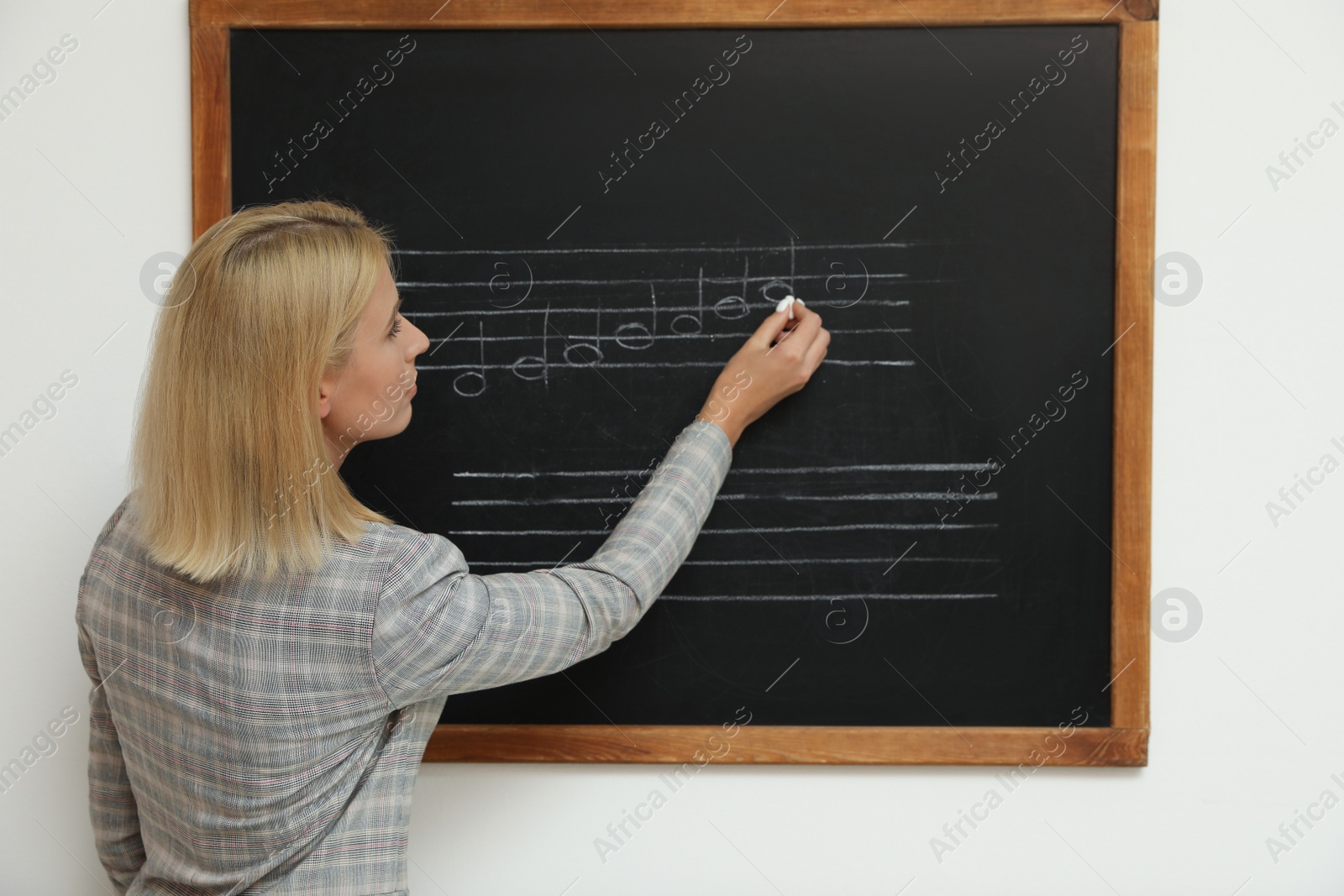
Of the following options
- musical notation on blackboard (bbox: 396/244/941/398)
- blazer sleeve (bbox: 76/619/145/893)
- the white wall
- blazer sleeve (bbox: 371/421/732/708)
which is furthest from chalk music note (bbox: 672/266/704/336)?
blazer sleeve (bbox: 76/619/145/893)

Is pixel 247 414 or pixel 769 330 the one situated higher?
pixel 769 330

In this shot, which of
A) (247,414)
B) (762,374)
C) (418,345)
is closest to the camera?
(247,414)

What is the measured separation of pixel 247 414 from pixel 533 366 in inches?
18.9

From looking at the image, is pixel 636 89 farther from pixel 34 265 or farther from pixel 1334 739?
pixel 1334 739

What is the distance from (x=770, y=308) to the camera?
128 centimetres

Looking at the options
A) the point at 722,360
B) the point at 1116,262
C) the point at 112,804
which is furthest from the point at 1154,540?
the point at 112,804

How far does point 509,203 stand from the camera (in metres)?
1.28

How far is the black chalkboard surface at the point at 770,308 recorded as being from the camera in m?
1.27

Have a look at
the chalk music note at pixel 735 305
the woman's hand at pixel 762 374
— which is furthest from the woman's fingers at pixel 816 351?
the chalk music note at pixel 735 305

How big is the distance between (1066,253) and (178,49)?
1413mm

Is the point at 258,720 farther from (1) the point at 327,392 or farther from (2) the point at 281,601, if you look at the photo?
(1) the point at 327,392

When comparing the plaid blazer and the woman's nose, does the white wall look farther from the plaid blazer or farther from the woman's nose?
the woman's nose

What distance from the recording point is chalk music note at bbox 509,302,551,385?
1.29 metres

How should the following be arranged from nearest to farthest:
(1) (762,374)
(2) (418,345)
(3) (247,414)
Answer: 1. (3) (247,414)
2. (2) (418,345)
3. (1) (762,374)
